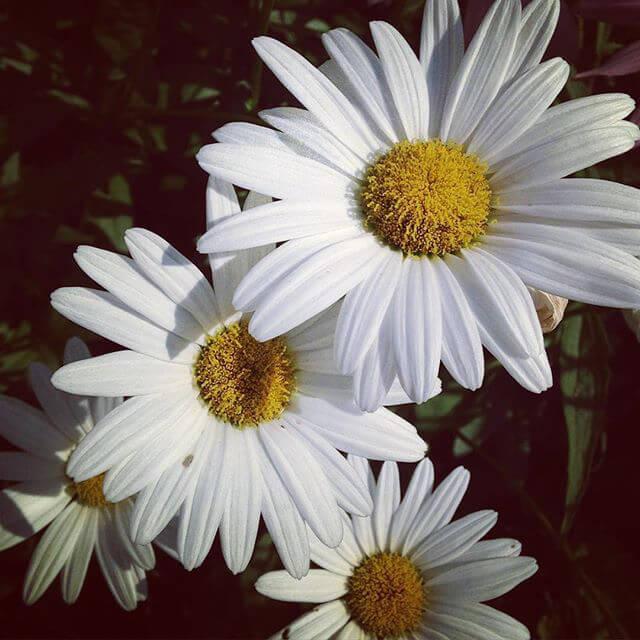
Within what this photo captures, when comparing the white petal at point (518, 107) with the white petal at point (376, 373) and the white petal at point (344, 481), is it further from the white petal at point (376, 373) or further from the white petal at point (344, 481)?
the white petal at point (344, 481)

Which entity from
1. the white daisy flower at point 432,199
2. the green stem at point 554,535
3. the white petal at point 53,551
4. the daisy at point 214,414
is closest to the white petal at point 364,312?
the white daisy flower at point 432,199

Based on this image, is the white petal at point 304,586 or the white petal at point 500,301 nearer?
the white petal at point 500,301

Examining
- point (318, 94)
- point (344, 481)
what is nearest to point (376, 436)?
point (344, 481)

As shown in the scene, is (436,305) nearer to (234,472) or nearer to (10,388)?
(234,472)

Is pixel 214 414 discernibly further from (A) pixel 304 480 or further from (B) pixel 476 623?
(B) pixel 476 623

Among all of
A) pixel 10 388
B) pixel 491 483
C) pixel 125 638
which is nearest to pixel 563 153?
pixel 491 483

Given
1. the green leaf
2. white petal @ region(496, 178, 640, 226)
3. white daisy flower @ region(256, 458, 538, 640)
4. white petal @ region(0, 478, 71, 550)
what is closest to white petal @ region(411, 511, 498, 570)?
white daisy flower @ region(256, 458, 538, 640)
